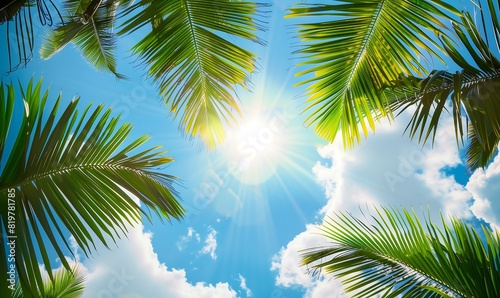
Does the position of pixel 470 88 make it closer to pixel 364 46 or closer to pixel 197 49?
pixel 364 46

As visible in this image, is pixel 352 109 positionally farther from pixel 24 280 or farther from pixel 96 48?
pixel 96 48

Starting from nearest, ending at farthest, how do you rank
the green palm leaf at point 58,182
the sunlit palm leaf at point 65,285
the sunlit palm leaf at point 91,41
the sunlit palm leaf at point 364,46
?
the green palm leaf at point 58,182
the sunlit palm leaf at point 364,46
the sunlit palm leaf at point 91,41
the sunlit palm leaf at point 65,285

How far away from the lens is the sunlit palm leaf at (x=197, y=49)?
2.27 meters

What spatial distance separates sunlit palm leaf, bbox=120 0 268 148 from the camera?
227 centimetres

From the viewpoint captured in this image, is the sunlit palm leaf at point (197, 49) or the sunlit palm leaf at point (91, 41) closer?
the sunlit palm leaf at point (197, 49)

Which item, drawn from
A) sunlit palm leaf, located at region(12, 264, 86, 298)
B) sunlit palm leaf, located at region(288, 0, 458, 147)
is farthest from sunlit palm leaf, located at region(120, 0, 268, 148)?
sunlit palm leaf, located at region(12, 264, 86, 298)

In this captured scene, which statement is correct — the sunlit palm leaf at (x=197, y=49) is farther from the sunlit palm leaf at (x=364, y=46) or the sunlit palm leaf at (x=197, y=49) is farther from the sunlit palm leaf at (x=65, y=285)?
the sunlit palm leaf at (x=65, y=285)

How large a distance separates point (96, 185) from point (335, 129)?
1707 millimetres

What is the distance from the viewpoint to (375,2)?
2061 mm

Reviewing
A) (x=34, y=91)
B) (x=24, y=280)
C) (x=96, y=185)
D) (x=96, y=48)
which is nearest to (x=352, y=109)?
(x=96, y=185)

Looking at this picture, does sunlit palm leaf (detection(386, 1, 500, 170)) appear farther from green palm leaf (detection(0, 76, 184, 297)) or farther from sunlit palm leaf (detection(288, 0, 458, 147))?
green palm leaf (detection(0, 76, 184, 297))

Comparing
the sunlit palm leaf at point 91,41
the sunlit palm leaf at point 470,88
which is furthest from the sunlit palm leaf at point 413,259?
the sunlit palm leaf at point 91,41

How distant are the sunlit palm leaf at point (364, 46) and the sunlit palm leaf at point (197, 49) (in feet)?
1.23

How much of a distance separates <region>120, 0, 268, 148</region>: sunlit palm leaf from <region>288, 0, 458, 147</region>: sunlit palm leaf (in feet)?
1.23
